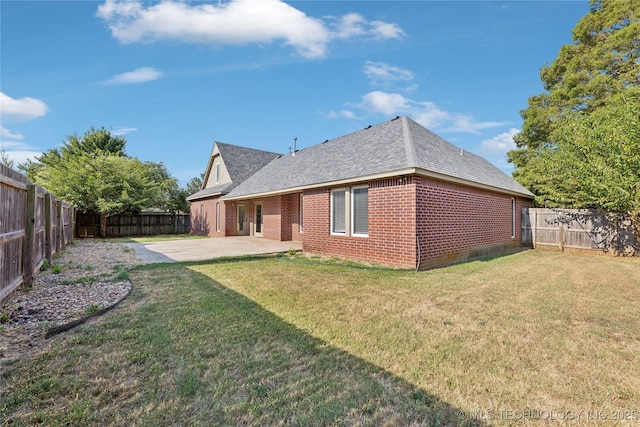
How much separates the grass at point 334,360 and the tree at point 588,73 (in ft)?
44.3

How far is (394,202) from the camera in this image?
8.24 m

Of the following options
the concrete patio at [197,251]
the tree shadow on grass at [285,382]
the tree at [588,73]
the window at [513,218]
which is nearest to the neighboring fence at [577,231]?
the window at [513,218]

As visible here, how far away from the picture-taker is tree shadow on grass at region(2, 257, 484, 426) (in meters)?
2.09

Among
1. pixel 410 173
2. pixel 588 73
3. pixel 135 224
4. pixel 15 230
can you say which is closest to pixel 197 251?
pixel 15 230

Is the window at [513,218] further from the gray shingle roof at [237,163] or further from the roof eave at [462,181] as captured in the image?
the gray shingle roof at [237,163]

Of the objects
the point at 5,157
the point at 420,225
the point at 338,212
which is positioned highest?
the point at 5,157

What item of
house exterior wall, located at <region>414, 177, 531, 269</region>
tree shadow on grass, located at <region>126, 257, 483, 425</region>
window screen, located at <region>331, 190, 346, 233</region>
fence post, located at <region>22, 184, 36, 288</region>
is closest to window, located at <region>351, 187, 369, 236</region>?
window screen, located at <region>331, 190, 346, 233</region>

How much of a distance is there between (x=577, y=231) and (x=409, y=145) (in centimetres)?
904

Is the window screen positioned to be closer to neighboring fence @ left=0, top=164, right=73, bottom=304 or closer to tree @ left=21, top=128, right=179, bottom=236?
neighboring fence @ left=0, top=164, right=73, bottom=304

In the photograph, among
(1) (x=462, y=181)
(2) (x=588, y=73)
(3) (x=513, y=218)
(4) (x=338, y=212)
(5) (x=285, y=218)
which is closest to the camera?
(1) (x=462, y=181)

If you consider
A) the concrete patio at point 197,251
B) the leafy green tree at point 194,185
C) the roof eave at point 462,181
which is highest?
the leafy green tree at point 194,185

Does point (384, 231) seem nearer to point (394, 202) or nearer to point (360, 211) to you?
point (394, 202)

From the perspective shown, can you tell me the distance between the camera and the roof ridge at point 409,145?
8066 mm

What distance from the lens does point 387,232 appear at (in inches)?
332
